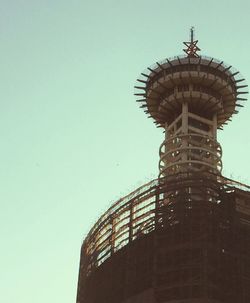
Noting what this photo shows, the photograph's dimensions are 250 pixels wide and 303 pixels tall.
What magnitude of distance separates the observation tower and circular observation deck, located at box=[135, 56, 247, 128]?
0.28 m

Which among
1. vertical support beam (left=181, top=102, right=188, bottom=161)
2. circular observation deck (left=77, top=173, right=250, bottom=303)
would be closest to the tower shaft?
vertical support beam (left=181, top=102, right=188, bottom=161)

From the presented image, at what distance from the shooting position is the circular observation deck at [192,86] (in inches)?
5531

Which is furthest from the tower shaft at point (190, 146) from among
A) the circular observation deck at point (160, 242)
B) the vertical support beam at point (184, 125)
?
the circular observation deck at point (160, 242)

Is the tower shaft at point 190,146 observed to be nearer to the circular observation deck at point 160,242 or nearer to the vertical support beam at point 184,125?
the vertical support beam at point 184,125

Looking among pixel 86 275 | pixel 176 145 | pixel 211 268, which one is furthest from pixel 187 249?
pixel 176 145

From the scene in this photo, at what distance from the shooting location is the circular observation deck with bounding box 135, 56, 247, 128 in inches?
5531

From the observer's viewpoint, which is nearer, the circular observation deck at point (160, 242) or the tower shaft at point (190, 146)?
the circular observation deck at point (160, 242)

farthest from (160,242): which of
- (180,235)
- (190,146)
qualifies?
(190,146)

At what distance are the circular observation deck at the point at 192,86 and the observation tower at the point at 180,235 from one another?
280 millimetres

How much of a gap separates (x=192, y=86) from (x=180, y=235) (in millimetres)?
41736

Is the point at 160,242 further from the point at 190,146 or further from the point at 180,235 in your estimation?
the point at 190,146

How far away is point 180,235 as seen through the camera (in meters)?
109

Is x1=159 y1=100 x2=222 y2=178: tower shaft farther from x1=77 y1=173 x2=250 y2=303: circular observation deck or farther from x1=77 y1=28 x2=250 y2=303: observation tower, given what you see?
x1=77 y1=173 x2=250 y2=303: circular observation deck

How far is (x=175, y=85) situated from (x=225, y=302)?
53.6 meters
